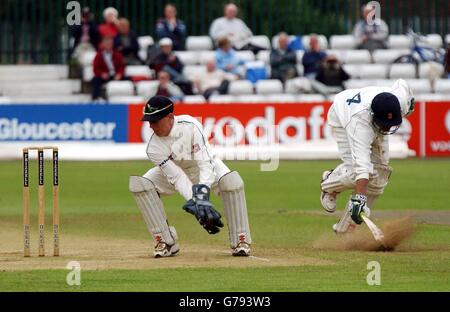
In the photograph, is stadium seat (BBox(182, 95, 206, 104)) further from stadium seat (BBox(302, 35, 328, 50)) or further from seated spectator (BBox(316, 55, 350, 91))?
stadium seat (BBox(302, 35, 328, 50))

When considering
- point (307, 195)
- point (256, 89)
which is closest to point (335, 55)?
point (256, 89)

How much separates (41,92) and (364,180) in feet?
51.0

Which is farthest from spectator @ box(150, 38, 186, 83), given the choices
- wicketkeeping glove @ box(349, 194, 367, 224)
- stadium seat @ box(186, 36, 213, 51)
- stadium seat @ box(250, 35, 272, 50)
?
wicketkeeping glove @ box(349, 194, 367, 224)

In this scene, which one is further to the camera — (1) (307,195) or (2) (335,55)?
(2) (335,55)

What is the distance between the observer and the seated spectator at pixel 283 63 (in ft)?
85.4

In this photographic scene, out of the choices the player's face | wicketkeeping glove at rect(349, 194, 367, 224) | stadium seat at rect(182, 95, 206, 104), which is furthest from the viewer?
stadium seat at rect(182, 95, 206, 104)

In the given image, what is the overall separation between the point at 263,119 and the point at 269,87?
1.81 meters

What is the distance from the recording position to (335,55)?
26391 mm

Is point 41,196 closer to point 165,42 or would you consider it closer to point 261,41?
point 165,42

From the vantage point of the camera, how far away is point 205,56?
1038 inches

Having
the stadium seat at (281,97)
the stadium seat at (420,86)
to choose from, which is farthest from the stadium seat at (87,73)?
the stadium seat at (420,86)

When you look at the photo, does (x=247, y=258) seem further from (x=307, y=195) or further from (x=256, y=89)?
(x=256, y=89)

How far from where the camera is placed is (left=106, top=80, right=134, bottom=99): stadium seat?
83.6 ft

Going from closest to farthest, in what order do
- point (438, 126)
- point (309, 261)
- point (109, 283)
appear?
point (109, 283) → point (309, 261) → point (438, 126)
